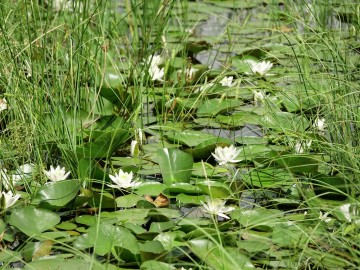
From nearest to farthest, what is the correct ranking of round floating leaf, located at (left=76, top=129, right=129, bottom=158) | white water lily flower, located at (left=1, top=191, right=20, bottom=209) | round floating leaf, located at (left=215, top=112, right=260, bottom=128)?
white water lily flower, located at (left=1, top=191, right=20, bottom=209), round floating leaf, located at (left=76, top=129, right=129, bottom=158), round floating leaf, located at (left=215, top=112, right=260, bottom=128)

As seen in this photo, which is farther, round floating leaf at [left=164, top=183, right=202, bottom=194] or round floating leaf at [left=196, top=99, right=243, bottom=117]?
round floating leaf at [left=196, top=99, right=243, bottom=117]

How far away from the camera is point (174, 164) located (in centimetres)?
320

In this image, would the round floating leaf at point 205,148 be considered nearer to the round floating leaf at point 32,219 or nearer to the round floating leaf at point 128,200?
the round floating leaf at point 128,200

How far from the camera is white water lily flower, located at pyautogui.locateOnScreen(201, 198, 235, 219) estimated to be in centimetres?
278

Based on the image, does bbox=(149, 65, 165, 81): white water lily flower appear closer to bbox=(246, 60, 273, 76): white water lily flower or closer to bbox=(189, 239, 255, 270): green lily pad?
bbox=(246, 60, 273, 76): white water lily flower

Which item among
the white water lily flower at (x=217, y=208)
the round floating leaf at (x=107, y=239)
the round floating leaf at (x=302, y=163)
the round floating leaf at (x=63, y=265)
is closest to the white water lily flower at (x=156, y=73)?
the round floating leaf at (x=302, y=163)

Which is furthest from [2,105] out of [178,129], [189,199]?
[189,199]

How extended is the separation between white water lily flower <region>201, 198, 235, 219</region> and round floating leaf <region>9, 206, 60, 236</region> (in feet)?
1.55

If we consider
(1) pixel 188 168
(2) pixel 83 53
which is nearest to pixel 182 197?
(1) pixel 188 168

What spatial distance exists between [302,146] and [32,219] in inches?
38.4

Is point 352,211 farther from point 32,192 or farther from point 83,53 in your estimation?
point 83,53

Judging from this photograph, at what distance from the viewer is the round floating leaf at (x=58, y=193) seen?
2.95m

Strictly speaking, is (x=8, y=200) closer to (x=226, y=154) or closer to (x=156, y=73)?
(x=226, y=154)

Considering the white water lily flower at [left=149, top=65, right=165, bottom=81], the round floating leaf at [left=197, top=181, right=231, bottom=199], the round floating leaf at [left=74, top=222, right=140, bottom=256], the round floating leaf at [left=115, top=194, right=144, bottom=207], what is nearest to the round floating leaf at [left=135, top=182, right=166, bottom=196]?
the round floating leaf at [left=115, top=194, right=144, bottom=207]
